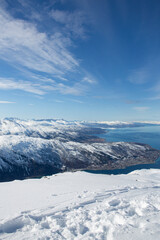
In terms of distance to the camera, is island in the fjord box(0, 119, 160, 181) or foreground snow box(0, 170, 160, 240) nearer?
foreground snow box(0, 170, 160, 240)

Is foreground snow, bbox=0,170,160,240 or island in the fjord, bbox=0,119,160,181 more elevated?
foreground snow, bbox=0,170,160,240

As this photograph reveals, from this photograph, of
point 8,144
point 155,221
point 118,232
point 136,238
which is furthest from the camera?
point 8,144

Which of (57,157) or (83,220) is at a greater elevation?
(83,220)

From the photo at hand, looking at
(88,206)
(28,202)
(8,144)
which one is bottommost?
(8,144)

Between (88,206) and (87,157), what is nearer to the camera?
(88,206)

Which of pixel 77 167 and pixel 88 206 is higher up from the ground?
pixel 88 206

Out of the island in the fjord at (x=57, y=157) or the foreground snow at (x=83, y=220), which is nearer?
the foreground snow at (x=83, y=220)

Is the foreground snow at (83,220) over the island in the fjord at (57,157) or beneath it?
over

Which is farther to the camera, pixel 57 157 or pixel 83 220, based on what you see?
pixel 57 157

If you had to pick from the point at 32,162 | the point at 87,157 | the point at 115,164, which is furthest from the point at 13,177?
the point at 115,164

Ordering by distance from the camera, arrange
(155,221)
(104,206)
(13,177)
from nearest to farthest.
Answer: (155,221), (104,206), (13,177)

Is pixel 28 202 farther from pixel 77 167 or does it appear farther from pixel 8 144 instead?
pixel 8 144
